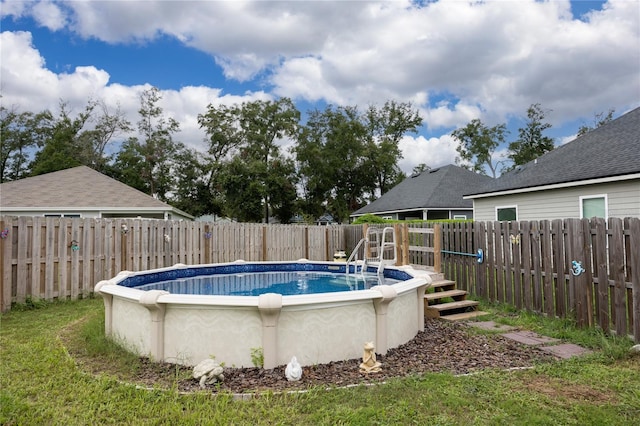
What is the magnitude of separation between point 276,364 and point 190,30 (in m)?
10.1

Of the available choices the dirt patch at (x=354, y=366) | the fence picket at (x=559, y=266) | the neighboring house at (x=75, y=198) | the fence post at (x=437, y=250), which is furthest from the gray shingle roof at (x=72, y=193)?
the fence picket at (x=559, y=266)

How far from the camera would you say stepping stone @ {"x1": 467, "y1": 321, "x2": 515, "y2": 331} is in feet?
17.4

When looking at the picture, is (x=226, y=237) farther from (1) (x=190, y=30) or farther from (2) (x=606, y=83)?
(2) (x=606, y=83)

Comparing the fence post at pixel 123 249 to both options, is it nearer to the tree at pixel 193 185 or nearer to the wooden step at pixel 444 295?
the wooden step at pixel 444 295

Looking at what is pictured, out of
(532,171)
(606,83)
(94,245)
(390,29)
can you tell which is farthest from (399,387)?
(606,83)

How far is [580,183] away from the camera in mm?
9695

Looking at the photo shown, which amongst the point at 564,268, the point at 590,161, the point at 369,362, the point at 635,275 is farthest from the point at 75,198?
the point at 590,161

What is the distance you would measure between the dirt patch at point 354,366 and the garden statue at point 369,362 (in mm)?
67

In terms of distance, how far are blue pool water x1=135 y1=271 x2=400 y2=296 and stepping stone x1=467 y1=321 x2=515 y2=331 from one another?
2.03 meters

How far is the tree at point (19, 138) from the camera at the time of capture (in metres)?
29.5

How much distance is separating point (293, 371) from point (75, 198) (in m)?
15.4

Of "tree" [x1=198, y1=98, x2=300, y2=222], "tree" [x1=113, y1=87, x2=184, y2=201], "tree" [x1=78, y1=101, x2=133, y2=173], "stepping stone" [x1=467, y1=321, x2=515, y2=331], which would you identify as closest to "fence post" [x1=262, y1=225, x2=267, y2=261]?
"stepping stone" [x1=467, y1=321, x2=515, y2=331]

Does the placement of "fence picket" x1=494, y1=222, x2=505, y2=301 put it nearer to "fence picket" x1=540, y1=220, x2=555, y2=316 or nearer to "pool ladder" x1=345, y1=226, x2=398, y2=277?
"fence picket" x1=540, y1=220, x2=555, y2=316

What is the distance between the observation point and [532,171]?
12.3m
